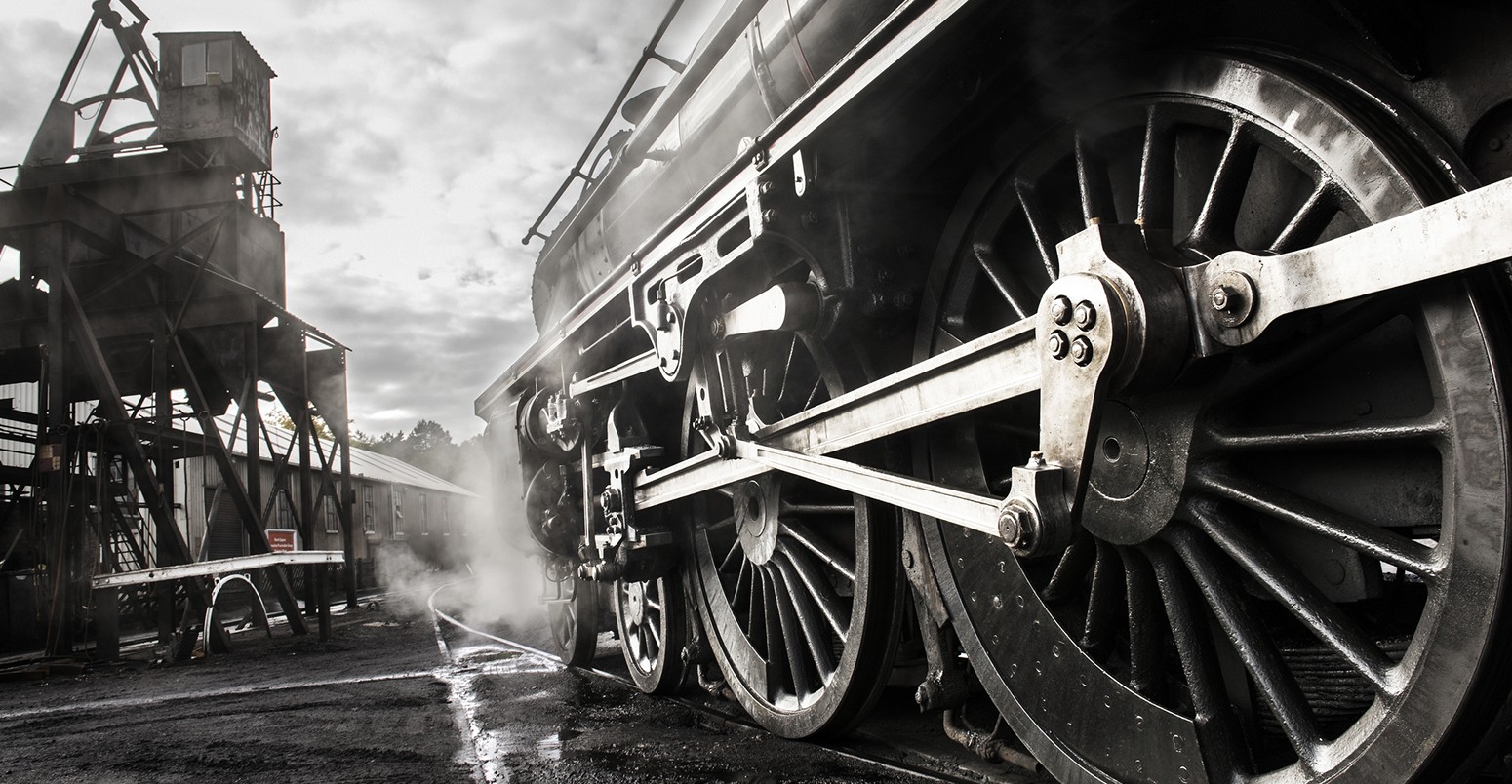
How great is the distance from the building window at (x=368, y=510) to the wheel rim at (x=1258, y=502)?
80.9ft

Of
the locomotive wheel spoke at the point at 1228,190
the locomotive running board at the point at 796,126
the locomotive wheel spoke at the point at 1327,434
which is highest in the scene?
the locomotive running board at the point at 796,126

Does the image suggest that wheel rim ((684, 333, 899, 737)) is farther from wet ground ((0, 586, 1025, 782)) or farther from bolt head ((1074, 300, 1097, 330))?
bolt head ((1074, 300, 1097, 330))

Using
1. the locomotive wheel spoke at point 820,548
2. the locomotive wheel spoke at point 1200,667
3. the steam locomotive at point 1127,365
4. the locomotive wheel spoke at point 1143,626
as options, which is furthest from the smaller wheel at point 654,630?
the locomotive wheel spoke at point 1200,667

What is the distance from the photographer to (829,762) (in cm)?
289

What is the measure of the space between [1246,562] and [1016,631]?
2.45ft

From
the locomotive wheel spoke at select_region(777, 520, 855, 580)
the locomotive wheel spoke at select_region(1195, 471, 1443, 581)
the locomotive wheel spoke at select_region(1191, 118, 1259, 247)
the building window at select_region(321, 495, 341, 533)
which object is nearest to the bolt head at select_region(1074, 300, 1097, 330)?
the locomotive wheel spoke at select_region(1191, 118, 1259, 247)

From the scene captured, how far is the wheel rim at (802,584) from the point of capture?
114 inches

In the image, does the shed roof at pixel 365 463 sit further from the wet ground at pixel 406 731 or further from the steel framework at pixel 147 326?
the wet ground at pixel 406 731

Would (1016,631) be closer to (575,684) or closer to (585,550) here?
Answer: (585,550)

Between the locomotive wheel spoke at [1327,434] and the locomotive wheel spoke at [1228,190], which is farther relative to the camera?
the locomotive wheel spoke at [1228,190]

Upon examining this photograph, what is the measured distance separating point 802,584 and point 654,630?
1451 mm

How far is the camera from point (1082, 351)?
1.72 metres

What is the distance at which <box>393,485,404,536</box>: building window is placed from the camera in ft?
90.6

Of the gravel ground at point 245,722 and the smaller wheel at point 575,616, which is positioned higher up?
the smaller wheel at point 575,616
